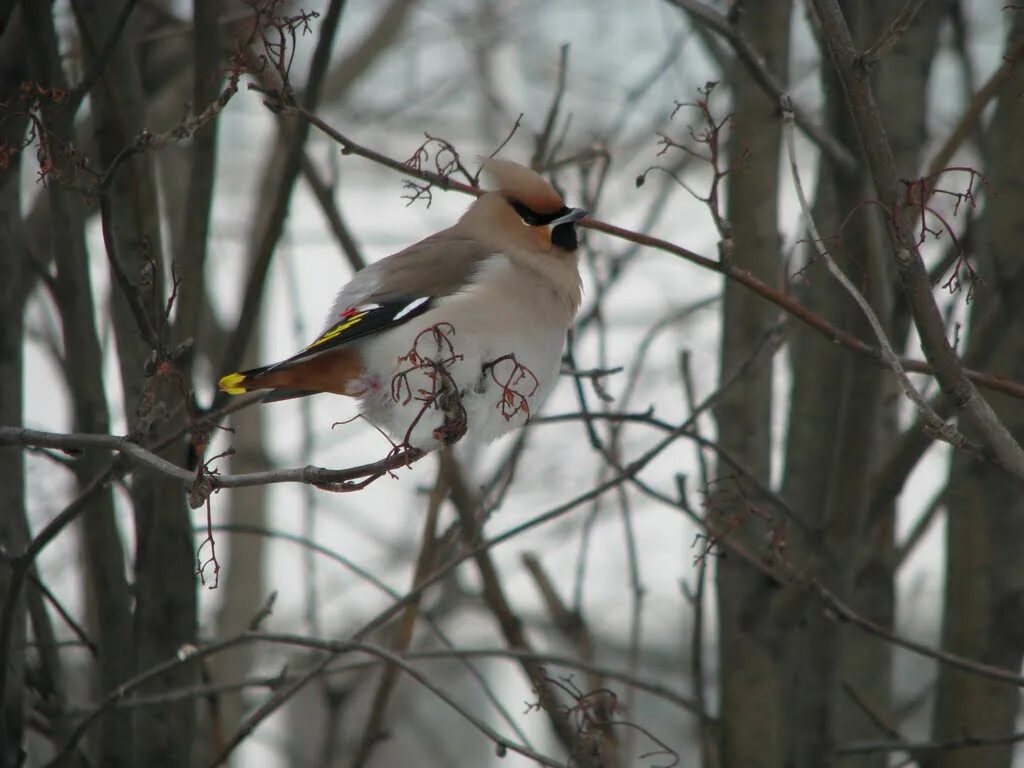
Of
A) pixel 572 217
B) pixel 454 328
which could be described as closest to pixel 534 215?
pixel 572 217

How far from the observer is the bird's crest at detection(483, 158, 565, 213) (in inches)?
110

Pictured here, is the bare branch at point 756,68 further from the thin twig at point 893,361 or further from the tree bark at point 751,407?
the tree bark at point 751,407

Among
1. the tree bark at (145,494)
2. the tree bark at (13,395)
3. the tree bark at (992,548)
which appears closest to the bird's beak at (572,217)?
the tree bark at (145,494)

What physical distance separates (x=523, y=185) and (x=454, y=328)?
0.56 metres

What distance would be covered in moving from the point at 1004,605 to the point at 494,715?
8039 millimetres

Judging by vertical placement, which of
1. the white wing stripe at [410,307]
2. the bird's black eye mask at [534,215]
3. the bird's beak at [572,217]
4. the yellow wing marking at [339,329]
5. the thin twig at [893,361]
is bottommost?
the thin twig at [893,361]

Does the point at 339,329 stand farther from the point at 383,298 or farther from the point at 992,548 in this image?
the point at 992,548

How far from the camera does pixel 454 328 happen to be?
7.90 ft

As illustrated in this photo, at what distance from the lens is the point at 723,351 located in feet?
11.0

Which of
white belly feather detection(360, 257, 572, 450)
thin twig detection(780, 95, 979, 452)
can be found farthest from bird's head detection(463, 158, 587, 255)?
thin twig detection(780, 95, 979, 452)

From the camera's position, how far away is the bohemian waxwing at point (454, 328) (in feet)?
8.02

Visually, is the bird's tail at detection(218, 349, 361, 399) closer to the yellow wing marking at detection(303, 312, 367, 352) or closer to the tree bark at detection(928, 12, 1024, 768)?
the yellow wing marking at detection(303, 312, 367, 352)

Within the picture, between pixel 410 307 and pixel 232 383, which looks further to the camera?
pixel 410 307

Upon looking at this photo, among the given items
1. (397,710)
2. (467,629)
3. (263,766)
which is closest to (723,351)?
(397,710)
